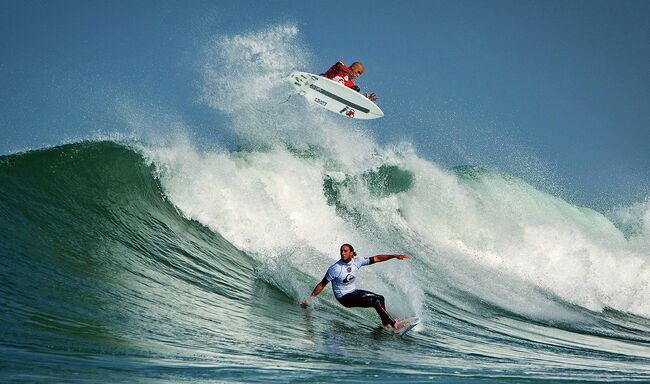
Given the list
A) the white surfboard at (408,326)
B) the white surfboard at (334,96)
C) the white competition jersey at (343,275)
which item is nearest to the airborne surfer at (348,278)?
the white competition jersey at (343,275)

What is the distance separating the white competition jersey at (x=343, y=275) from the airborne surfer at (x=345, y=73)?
7311mm

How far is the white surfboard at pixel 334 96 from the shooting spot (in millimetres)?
14094

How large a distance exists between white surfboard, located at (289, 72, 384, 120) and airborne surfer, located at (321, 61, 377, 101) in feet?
0.53

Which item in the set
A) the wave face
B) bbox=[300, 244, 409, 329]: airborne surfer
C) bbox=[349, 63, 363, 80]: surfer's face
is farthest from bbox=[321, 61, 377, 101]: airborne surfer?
bbox=[300, 244, 409, 329]: airborne surfer

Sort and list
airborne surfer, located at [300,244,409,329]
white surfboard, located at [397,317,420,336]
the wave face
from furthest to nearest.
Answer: airborne surfer, located at [300,244,409,329] → white surfboard, located at [397,317,420,336] → the wave face

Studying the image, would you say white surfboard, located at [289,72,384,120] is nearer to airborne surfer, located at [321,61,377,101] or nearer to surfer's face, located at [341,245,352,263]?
airborne surfer, located at [321,61,377,101]

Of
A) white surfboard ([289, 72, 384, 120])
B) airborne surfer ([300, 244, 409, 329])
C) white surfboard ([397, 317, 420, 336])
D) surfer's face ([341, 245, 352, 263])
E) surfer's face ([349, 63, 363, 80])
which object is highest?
surfer's face ([349, 63, 363, 80])

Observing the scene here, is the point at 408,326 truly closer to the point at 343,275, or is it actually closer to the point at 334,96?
the point at 343,275

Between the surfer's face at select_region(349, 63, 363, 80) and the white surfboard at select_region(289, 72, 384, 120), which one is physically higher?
the surfer's face at select_region(349, 63, 363, 80)

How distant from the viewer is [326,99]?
48.0 ft

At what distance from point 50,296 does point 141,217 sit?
5.58m

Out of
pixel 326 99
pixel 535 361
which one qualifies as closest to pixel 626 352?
pixel 535 361

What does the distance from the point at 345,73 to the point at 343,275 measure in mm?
7519

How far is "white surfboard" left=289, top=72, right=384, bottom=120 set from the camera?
1409cm
